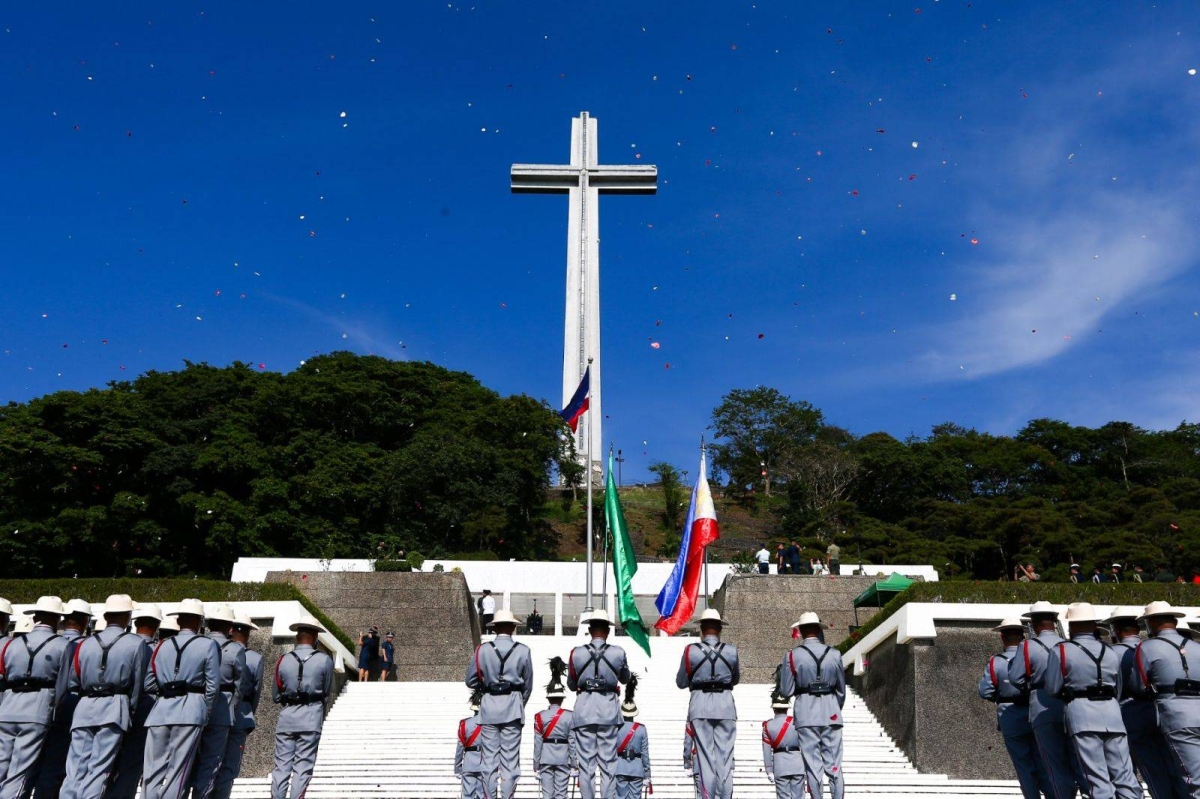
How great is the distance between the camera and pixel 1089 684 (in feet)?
30.2

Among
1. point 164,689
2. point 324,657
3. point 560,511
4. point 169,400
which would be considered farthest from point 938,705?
point 560,511

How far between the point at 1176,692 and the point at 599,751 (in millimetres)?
5114

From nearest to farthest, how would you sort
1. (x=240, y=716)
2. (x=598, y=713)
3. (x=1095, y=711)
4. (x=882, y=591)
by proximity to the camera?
(x=1095, y=711), (x=598, y=713), (x=240, y=716), (x=882, y=591)

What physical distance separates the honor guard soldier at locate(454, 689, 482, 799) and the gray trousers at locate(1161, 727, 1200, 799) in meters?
6.15

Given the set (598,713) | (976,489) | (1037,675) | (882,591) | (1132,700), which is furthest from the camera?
(976,489)

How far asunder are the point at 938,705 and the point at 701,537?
19.6ft

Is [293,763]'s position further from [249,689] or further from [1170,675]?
[1170,675]

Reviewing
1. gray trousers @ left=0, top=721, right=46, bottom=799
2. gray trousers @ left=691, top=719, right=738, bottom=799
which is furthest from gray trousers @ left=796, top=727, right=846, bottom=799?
gray trousers @ left=0, top=721, right=46, bottom=799

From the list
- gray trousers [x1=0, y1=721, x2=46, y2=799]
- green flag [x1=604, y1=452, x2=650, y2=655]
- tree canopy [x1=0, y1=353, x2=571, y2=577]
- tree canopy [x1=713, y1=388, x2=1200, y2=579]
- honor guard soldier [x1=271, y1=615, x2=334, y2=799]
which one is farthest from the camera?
tree canopy [x1=713, y1=388, x2=1200, y2=579]

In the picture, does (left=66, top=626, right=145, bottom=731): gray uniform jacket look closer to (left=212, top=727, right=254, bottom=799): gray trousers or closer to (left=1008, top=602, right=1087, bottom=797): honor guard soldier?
(left=212, top=727, right=254, bottom=799): gray trousers

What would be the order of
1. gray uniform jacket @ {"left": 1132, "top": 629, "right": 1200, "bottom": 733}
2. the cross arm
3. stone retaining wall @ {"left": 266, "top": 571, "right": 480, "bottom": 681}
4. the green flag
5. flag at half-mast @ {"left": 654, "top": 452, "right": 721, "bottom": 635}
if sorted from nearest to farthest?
gray uniform jacket @ {"left": 1132, "top": 629, "right": 1200, "bottom": 733} < the green flag < flag at half-mast @ {"left": 654, "top": 452, "right": 721, "bottom": 635} < stone retaining wall @ {"left": 266, "top": 571, "right": 480, "bottom": 681} < the cross arm

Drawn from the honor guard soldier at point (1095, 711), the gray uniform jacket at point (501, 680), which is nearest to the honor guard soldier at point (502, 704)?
the gray uniform jacket at point (501, 680)

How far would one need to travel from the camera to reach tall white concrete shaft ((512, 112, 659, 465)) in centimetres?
5359

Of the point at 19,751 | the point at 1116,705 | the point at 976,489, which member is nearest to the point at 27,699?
the point at 19,751
